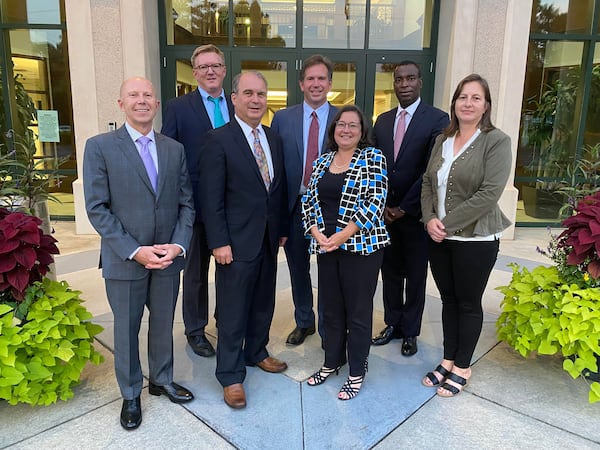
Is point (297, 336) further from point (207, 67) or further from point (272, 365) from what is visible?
point (207, 67)

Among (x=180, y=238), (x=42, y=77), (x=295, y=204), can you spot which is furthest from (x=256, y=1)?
(x=180, y=238)

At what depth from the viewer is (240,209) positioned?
271 cm

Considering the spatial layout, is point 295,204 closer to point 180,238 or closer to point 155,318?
point 180,238

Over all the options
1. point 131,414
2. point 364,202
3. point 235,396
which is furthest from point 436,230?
point 131,414

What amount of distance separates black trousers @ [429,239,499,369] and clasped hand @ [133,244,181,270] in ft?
5.42

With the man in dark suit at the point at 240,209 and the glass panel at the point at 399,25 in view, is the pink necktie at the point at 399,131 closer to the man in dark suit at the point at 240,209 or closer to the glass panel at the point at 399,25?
the man in dark suit at the point at 240,209

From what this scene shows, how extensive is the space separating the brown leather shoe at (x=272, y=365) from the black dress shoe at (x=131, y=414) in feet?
2.90

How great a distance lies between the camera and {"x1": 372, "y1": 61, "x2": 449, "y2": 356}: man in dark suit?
3205mm

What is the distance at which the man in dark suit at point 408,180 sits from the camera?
126 inches

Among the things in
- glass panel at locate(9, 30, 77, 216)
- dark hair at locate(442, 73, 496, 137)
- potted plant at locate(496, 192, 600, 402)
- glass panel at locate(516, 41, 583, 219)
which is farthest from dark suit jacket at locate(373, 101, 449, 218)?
glass panel at locate(9, 30, 77, 216)

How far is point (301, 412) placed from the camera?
2.71 metres

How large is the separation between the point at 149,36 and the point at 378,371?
590cm

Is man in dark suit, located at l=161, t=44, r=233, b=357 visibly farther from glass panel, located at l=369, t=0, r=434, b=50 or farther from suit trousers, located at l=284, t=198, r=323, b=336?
glass panel, located at l=369, t=0, r=434, b=50

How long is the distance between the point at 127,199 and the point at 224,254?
2.08ft
